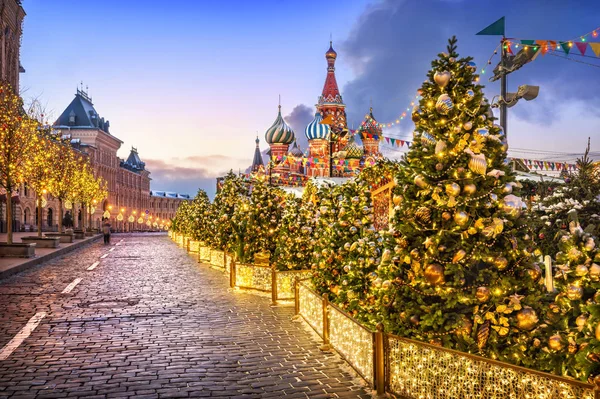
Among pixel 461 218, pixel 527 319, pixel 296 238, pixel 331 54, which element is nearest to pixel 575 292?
pixel 527 319

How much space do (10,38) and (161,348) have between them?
61.9 meters

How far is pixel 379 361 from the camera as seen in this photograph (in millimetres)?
6324

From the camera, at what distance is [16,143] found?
23.1m

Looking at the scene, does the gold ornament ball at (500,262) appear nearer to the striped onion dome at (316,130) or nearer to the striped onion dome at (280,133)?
the striped onion dome at (316,130)

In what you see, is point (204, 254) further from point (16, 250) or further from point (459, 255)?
point (459, 255)

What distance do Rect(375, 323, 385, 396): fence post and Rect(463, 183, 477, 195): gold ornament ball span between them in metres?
1.83

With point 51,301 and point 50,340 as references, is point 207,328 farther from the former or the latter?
point 51,301

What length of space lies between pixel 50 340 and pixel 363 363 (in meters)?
5.27

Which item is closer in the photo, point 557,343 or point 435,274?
point 557,343

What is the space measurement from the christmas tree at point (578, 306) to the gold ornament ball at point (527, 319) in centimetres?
51

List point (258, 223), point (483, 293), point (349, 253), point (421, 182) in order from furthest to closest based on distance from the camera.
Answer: point (258, 223) < point (349, 253) < point (421, 182) < point (483, 293)

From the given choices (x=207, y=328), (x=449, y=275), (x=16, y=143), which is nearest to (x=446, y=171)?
(x=449, y=275)

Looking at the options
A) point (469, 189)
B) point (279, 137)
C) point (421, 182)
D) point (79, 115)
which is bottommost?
point (469, 189)

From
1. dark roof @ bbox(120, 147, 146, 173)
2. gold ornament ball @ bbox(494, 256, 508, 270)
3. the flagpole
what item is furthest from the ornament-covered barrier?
dark roof @ bbox(120, 147, 146, 173)
